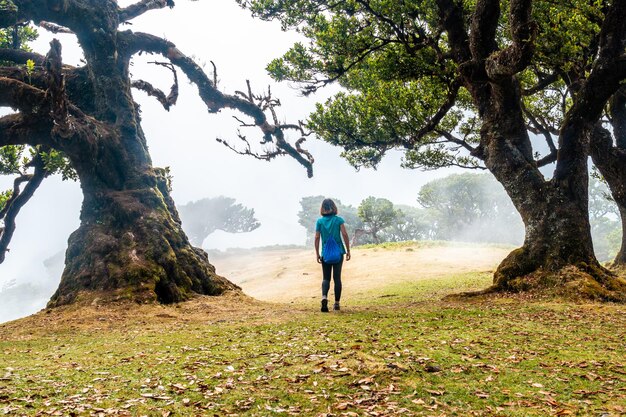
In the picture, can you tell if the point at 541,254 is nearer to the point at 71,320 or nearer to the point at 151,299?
the point at 151,299

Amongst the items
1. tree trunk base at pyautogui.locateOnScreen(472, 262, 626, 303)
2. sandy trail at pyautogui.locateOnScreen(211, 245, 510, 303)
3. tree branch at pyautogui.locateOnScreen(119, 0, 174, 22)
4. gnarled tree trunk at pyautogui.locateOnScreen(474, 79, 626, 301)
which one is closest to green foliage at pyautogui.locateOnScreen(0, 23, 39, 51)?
tree branch at pyautogui.locateOnScreen(119, 0, 174, 22)

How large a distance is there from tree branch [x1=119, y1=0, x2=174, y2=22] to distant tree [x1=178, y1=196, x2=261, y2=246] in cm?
8299

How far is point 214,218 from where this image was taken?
99.5 metres

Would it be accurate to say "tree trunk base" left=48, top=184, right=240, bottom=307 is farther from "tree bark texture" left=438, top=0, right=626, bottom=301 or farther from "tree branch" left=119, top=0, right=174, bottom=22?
"tree bark texture" left=438, top=0, right=626, bottom=301

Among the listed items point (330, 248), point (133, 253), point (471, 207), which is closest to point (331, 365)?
point (330, 248)

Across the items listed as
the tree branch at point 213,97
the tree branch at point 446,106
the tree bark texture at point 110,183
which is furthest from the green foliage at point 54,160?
the tree branch at point 446,106

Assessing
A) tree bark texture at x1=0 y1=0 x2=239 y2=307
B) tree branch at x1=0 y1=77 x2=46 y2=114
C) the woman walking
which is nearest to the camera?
the woman walking

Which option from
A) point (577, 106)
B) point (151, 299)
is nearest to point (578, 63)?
point (577, 106)

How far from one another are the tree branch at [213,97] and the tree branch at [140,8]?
1.33 metres

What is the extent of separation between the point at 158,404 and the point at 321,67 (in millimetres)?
14223

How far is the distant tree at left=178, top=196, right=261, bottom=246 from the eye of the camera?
326ft

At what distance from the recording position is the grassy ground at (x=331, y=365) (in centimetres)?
445

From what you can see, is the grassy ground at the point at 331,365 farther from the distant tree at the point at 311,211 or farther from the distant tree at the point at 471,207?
the distant tree at the point at 311,211

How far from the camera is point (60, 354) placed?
700 centimetres
